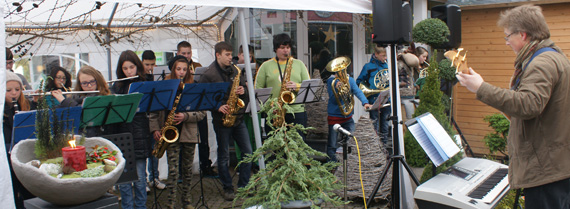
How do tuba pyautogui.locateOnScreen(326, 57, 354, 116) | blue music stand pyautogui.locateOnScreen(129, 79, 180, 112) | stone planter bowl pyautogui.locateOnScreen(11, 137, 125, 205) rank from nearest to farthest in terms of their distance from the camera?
stone planter bowl pyautogui.locateOnScreen(11, 137, 125, 205), blue music stand pyautogui.locateOnScreen(129, 79, 180, 112), tuba pyautogui.locateOnScreen(326, 57, 354, 116)

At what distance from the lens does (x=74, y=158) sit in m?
2.91

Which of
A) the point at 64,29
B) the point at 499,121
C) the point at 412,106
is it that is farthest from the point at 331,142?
the point at 64,29

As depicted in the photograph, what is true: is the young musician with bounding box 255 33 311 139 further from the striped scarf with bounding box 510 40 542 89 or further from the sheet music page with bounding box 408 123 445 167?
the striped scarf with bounding box 510 40 542 89

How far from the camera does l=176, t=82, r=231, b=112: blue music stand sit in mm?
4930

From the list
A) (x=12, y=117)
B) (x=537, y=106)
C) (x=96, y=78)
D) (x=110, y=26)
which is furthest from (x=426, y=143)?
(x=110, y=26)

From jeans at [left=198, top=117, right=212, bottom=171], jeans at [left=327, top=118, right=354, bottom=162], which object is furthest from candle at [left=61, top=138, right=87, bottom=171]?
jeans at [left=327, top=118, right=354, bottom=162]

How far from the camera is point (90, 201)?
2.98 metres

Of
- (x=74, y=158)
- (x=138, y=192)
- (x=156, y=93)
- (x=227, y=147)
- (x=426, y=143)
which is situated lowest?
(x=138, y=192)

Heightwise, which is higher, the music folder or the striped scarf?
the striped scarf

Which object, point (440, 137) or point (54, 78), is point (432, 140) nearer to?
point (440, 137)

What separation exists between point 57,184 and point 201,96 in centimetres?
238

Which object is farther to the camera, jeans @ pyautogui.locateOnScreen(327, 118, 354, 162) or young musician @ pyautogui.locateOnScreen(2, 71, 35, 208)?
jeans @ pyautogui.locateOnScreen(327, 118, 354, 162)

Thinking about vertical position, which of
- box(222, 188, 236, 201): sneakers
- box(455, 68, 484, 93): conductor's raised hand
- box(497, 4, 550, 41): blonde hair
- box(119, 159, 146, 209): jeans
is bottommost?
box(222, 188, 236, 201): sneakers

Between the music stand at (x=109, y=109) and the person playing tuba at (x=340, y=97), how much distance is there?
301 centimetres
